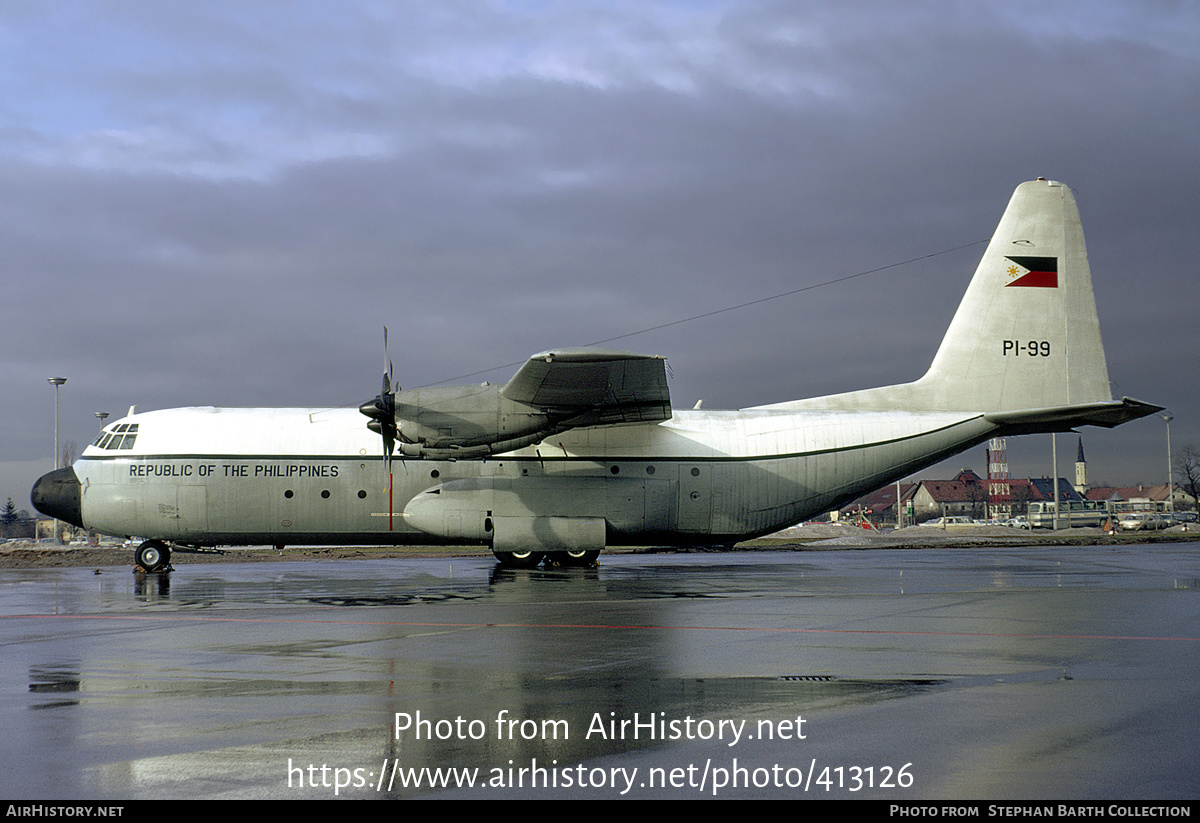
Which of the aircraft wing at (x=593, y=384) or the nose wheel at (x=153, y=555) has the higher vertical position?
the aircraft wing at (x=593, y=384)

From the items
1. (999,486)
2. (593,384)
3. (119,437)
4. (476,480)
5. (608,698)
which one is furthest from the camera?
(999,486)

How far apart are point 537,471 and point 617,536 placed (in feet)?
8.28

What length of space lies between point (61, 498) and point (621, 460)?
13.8 metres

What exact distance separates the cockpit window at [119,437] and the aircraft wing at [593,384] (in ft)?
33.4

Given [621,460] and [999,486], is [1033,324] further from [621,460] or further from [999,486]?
[999,486]

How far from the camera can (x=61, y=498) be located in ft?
73.3

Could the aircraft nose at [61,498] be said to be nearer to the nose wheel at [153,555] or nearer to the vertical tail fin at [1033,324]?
the nose wheel at [153,555]

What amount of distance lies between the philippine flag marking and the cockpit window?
22.7 m

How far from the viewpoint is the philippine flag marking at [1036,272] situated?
23.3 m

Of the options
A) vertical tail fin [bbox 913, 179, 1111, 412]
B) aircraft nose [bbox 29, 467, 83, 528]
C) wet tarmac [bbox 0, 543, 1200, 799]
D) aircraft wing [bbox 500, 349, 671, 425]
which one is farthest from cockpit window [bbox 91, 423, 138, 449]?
vertical tail fin [bbox 913, 179, 1111, 412]

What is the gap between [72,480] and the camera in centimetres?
2244

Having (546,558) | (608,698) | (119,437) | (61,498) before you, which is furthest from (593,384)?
(61,498)

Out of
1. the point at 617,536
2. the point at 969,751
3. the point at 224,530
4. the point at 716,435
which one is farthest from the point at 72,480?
the point at 969,751

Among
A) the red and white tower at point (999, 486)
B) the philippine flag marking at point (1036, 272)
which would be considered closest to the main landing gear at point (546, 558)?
the philippine flag marking at point (1036, 272)
